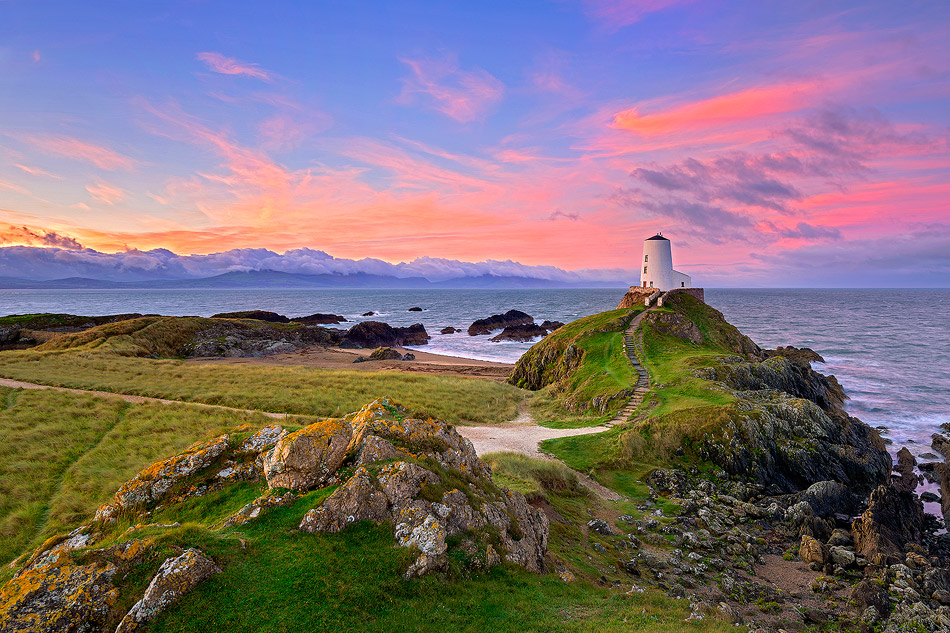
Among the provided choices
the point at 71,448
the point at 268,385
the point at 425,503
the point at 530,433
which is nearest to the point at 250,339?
the point at 268,385

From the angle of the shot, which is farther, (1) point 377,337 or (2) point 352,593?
(1) point 377,337

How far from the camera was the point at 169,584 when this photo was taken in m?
7.21

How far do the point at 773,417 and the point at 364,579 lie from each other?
81.3ft

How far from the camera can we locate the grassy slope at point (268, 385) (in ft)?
99.7

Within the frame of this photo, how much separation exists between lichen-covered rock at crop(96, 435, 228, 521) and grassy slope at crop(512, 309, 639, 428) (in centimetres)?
2247

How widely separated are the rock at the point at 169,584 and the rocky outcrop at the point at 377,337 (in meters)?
75.1

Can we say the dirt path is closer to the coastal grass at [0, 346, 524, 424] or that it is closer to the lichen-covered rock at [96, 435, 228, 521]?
the coastal grass at [0, 346, 524, 424]

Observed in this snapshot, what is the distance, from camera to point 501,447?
81.1 feet

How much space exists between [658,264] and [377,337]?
52812 mm

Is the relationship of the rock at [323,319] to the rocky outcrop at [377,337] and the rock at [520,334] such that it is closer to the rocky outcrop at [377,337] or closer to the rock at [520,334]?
the rocky outcrop at [377,337]

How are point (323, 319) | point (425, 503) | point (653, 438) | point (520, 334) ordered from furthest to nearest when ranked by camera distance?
1. point (323, 319)
2. point (520, 334)
3. point (653, 438)
4. point (425, 503)

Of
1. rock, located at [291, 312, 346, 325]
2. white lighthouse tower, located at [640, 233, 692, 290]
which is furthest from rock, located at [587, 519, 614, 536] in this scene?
rock, located at [291, 312, 346, 325]

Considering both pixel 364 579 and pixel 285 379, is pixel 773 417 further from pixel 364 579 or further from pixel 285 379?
pixel 285 379

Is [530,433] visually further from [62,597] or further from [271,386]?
[62,597]
